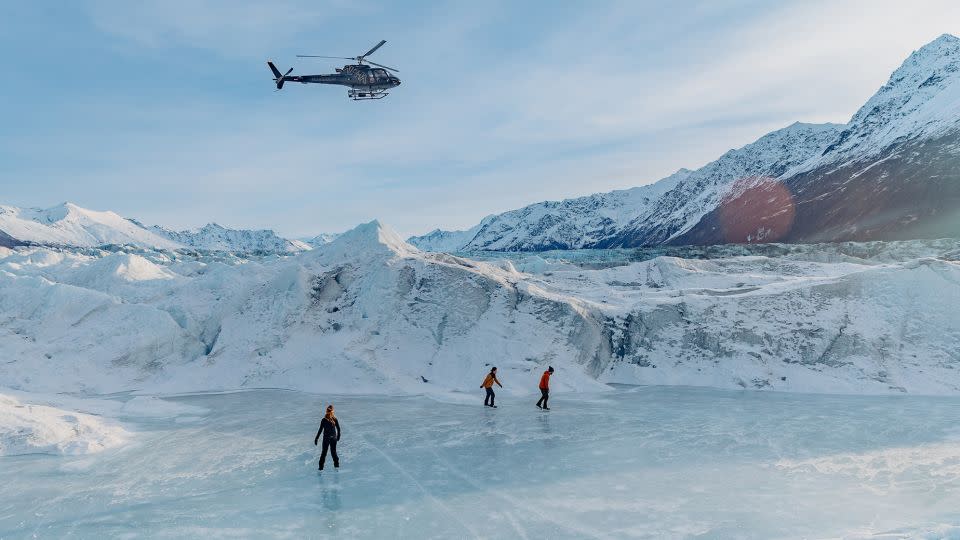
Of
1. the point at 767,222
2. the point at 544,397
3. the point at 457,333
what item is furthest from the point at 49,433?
the point at 767,222

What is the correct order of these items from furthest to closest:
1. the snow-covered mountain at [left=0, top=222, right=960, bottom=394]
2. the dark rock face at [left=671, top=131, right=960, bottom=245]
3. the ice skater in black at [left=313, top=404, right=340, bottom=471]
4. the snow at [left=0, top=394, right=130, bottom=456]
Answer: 1. the dark rock face at [left=671, top=131, right=960, bottom=245]
2. the snow-covered mountain at [left=0, top=222, right=960, bottom=394]
3. the snow at [left=0, top=394, right=130, bottom=456]
4. the ice skater in black at [left=313, top=404, right=340, bottom=471]

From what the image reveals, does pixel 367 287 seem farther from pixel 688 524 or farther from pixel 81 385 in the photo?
pixel 688 524

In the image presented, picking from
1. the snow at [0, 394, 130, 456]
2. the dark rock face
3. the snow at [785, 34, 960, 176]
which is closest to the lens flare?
the dark rock face

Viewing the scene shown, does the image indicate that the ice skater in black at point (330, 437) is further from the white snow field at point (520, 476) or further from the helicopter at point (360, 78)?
the helicopter at point (360, 78)

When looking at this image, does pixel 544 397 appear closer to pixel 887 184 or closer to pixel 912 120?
pixel 887 184

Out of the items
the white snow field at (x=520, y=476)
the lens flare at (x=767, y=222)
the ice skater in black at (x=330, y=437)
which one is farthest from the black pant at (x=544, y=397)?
the lens flare at (x=767, y=222)

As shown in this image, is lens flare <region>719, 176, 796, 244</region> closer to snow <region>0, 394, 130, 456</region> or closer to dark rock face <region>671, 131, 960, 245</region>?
dark rock face <region>671, 131, 960, 245</region>
